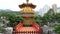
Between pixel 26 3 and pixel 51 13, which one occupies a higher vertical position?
pixel 26 3

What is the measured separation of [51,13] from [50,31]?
13.5 meters

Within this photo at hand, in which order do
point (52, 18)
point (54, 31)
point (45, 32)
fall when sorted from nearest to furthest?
point (54, 31), point (45, 32), point (52, 18)

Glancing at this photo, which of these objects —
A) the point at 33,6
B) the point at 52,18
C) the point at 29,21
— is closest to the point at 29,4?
the point at 33,6

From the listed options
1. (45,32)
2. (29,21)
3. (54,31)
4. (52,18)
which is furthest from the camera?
(52,18)

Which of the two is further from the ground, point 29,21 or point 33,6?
point 33,6

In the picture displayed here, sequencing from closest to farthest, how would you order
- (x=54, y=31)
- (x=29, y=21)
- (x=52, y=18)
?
(x=54, y=31), (x=29, y=21), (x=52, y=18)

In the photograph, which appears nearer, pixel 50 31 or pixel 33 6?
pixel 50 31

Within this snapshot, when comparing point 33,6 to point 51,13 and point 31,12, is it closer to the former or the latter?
point 31,12

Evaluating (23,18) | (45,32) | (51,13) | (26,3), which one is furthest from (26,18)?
(51,13)

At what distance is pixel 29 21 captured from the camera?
15977mm

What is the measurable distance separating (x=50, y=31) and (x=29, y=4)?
272 inches

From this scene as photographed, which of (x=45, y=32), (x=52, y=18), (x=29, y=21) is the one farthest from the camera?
(x=52, y=18)

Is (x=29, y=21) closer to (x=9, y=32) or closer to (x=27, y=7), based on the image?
(x=27, y=7)

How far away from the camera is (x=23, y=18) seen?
53.4 ft
